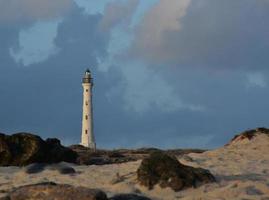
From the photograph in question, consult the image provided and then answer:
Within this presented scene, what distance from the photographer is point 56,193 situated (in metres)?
18.4

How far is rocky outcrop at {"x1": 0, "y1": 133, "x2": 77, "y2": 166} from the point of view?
26266 mm

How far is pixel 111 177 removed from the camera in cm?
2255

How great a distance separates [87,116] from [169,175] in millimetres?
56112

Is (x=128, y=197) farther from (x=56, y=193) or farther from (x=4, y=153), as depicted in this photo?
(x=4, y=153)

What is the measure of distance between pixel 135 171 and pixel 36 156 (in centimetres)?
502

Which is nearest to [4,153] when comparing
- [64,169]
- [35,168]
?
[35,168]

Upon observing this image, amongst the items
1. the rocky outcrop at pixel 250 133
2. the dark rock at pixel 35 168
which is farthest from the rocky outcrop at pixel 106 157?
the rocky outcrop at pixel 250 133

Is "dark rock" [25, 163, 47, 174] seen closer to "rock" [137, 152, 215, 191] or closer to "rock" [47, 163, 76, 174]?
"rock" [47, 163, 76, 174]

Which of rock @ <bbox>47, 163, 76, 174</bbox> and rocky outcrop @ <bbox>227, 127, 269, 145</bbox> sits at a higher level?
rocky outcrop @ <bbox>227, 127, 269, 145</bbox>

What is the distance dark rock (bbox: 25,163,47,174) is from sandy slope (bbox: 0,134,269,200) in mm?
227

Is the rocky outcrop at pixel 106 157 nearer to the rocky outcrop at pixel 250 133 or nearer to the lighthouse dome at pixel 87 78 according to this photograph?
the rocky outcrop at pixel 250 133

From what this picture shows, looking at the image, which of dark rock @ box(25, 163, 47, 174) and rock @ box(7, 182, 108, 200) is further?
dark rock @ box(25, 163, 47, 174)

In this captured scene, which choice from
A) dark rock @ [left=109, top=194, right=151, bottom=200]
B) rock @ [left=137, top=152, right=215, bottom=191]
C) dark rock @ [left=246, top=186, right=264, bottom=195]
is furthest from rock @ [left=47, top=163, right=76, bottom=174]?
dark rock @ [left=246, top=186, right=264, bottom=195]

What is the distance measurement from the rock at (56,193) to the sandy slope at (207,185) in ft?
6.49
